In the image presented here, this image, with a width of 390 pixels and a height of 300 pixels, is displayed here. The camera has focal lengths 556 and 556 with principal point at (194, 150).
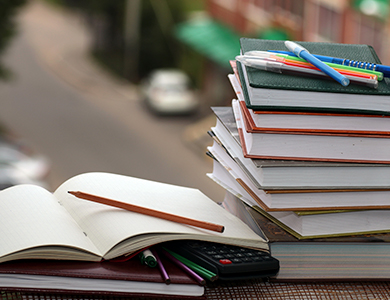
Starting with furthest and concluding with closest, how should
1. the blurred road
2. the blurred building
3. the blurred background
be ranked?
the blurred road
the blurred background
the blurred building

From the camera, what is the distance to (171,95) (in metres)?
9.73

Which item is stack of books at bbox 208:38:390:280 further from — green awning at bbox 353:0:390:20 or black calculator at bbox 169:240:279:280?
green awning at bbox 353:0:390:20

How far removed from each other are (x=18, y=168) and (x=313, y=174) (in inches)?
207

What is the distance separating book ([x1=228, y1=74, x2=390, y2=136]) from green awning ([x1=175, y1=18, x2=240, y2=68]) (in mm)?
7922

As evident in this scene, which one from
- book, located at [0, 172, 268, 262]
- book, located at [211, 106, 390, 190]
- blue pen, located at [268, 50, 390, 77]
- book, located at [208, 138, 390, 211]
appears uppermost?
blue pen, located at [268, 50, 390, 77]

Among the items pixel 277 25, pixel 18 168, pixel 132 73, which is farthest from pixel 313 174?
pixel 132 73

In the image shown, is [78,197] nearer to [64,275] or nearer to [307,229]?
[64,275]

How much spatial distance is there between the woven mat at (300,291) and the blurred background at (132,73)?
4945 mm

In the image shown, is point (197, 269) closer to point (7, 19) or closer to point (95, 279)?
point (95, 279)

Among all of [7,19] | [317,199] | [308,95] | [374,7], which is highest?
[374,7]

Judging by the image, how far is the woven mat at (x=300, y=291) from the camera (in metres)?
0.59

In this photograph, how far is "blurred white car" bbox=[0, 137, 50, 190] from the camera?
5.23 m

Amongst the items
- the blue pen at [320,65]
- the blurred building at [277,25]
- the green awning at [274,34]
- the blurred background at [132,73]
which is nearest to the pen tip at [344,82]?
the blue pen at [320,65]

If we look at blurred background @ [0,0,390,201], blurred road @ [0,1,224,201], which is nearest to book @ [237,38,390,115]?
blurred background @ [0,0,390,201]
